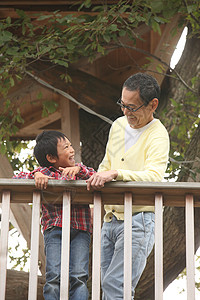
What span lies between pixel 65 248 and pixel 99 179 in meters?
0.37

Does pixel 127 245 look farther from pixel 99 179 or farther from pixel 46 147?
pixel 46 147

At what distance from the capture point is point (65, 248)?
3.13 meters

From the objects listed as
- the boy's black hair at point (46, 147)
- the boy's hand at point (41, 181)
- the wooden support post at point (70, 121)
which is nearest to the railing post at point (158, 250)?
the boy's hand at point (41, 181)

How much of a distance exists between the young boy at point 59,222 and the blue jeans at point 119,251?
0.11 meters

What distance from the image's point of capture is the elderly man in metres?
3.21

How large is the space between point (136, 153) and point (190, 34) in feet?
8.24

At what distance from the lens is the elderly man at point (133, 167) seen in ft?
10.5

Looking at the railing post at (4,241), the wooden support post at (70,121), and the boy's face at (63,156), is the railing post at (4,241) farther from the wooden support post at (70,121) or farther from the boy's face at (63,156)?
the wooden support post at (70,121)

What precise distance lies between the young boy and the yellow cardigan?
0.16m

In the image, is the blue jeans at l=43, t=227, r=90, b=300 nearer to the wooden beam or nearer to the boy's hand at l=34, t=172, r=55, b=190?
Answer: the boy's hand at l=34, t=172, r=55, b=190

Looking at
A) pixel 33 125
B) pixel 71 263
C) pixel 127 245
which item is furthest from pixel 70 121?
pixel 127 245

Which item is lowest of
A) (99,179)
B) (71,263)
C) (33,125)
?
(71,263)

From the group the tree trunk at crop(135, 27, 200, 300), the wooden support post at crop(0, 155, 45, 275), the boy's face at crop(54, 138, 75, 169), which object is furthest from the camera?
the wooden support post at crop(0, 155, 45, 275)

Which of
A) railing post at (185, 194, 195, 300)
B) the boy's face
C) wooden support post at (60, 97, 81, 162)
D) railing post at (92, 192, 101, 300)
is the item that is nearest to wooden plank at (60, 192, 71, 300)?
railing post at (92, 192, 101, 300)
